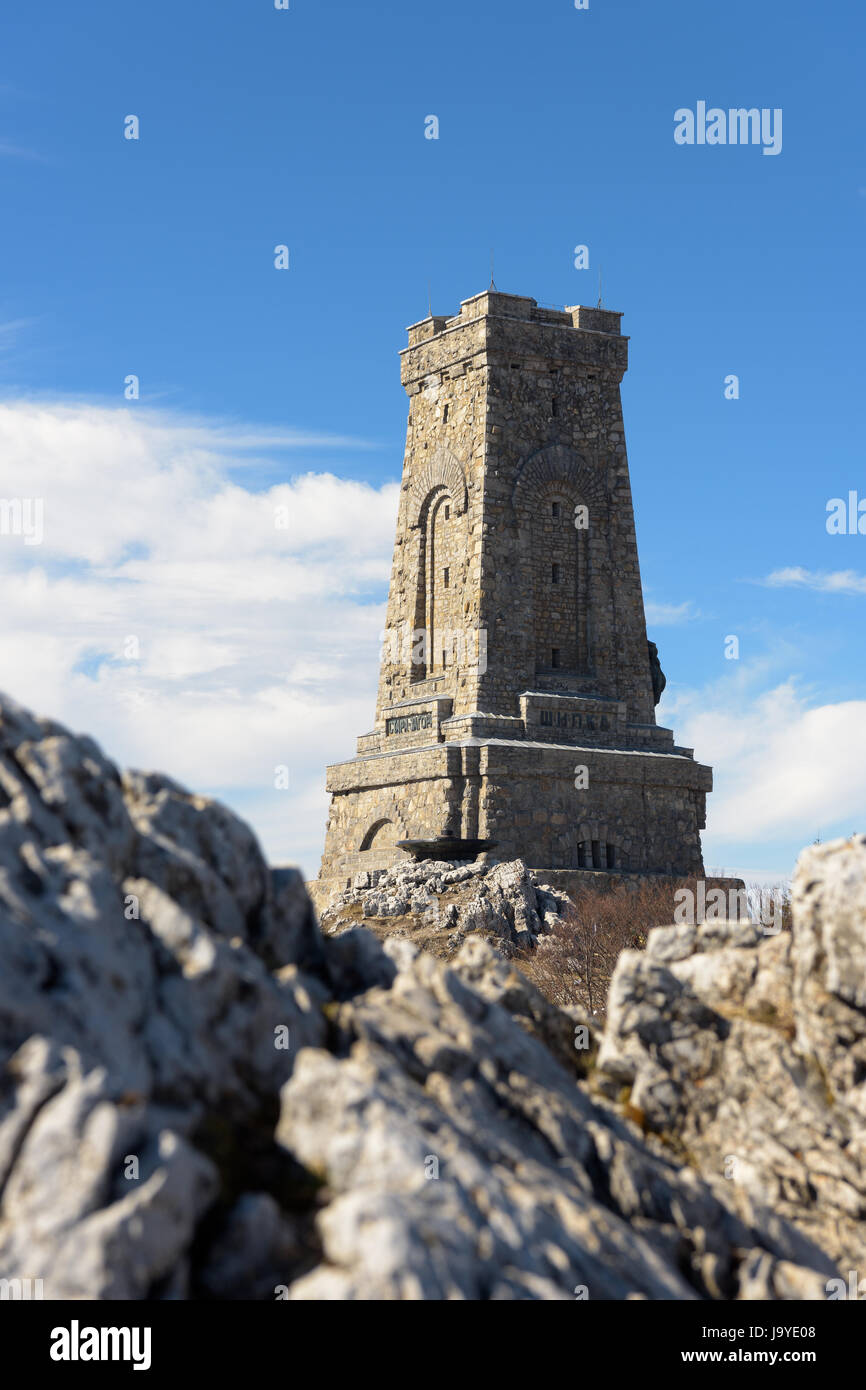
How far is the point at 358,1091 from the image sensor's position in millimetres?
8141

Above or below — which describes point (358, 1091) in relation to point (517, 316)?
below

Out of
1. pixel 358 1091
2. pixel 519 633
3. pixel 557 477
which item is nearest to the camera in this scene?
pixel 358 1091

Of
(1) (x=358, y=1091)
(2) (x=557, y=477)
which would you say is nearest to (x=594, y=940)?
(2) (x=557, y=477)

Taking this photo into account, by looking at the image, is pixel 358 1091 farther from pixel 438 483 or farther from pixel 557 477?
pixel 438 483

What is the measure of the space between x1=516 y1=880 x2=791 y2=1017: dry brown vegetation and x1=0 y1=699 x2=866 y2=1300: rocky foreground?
21000 millimetres

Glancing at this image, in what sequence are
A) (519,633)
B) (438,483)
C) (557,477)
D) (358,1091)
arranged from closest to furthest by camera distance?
(358,1091) → (519,633) → (557,477) → (438,483)

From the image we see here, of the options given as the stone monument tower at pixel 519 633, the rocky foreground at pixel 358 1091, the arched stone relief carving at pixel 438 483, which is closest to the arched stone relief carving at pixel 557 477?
the stone monument tower at pixel 519 633

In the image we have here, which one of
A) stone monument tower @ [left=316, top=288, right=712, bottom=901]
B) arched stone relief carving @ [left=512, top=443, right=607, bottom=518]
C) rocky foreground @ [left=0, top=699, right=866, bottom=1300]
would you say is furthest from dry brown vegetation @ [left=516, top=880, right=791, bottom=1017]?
rocky foreground @ [left=0, top=699, right=866, bottom=1300]

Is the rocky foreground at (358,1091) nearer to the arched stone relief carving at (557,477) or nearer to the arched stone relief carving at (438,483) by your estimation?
the arched stone relief carving at (557,477)

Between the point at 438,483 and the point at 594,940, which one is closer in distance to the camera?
the point at 594,940

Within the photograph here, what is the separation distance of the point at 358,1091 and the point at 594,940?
29.6 m
